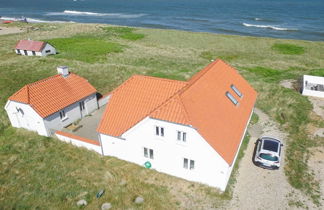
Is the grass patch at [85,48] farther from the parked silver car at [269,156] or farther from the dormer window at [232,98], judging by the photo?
the parked silver car at [269,156]

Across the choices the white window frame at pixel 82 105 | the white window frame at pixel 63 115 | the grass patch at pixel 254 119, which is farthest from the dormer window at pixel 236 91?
the white window frame at pixel 63 115

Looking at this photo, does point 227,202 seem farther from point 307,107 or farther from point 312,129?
point 307,107

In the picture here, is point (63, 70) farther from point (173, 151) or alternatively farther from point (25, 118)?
point (173, 151)

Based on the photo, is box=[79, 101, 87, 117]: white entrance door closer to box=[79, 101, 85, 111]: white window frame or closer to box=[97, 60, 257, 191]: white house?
box=[79, 101, 85, 111]: white window frame

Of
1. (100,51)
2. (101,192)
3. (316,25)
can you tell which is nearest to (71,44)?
(100,51)

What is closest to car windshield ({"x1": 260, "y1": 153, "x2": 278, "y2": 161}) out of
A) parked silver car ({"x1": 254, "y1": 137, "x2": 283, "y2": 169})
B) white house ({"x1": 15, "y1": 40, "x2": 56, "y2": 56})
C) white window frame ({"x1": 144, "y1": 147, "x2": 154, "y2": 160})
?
parked silver car ({"x1": 254, "y1": 137, "x2": 283, "y2": 169})

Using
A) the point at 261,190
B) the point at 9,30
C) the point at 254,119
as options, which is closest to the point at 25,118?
the point at 261,190
